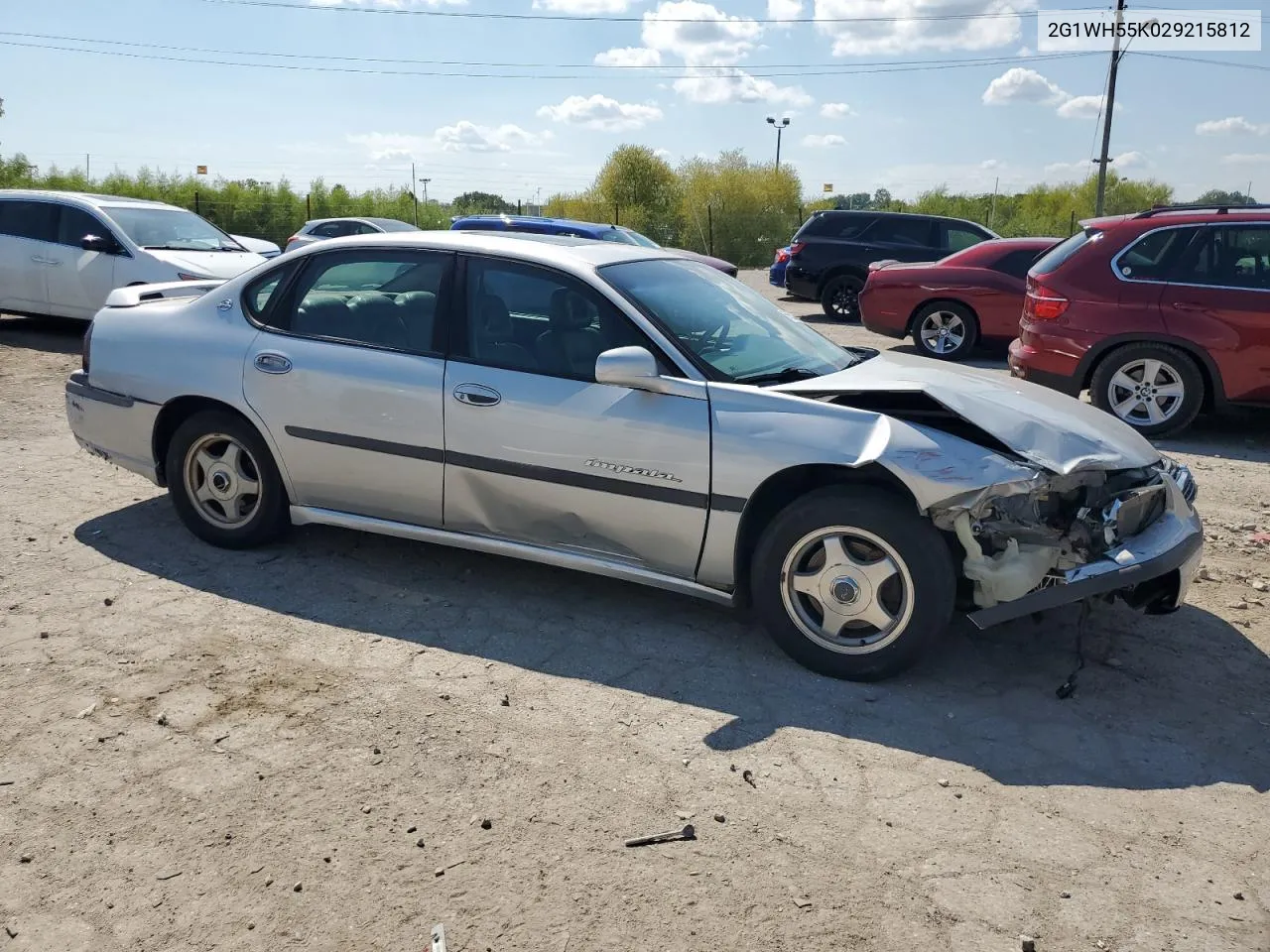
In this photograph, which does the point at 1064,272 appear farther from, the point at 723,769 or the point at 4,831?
the point at 4,831

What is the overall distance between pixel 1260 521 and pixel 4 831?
6173 mm

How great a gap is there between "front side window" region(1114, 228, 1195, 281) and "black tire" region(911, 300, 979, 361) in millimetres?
4139

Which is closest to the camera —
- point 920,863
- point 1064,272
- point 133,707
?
point 920,863

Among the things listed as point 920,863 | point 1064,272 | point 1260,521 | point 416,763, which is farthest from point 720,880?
point 1064,272

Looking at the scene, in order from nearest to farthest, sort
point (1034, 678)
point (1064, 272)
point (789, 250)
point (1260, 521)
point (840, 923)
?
point (840, 923) → point (1034, 678) → point (1260, 521) → point (1064, 272) → point (789, 250)

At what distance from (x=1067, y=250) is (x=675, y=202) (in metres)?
32.5

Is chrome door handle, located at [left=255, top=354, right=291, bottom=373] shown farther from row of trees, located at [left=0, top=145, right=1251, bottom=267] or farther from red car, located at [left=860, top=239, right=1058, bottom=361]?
row of trees, located at [left=0, top=145, right=1251, bottom=267]

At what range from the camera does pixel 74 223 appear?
38.8 ft

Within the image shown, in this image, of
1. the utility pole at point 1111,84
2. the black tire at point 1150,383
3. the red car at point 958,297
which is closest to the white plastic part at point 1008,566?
the black tire at point 1150,383

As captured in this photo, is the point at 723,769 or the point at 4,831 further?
the point at 723,769

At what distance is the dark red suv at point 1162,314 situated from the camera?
25.7ft

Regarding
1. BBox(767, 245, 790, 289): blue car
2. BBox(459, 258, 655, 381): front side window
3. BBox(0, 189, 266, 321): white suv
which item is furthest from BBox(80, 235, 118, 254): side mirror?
BBox(767, 245, 790, 289): blue car

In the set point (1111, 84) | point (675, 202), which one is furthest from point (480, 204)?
point (1111, 84)

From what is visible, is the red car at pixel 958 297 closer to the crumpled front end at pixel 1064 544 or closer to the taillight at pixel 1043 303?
the taillight at pixel 1043 303
